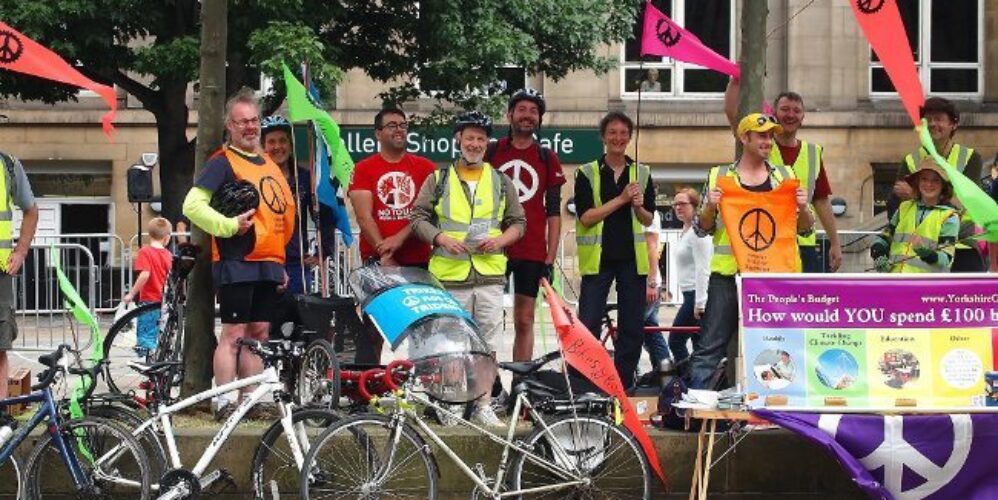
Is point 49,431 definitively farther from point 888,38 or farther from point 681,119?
point 681,119

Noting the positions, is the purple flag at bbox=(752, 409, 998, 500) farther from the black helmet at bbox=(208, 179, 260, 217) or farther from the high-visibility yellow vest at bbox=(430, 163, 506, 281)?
the black helmet at bbox=(208, 179, 260, 217)

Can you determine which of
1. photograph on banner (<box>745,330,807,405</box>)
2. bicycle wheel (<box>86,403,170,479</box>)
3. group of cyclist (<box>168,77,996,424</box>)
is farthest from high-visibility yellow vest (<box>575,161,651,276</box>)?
bicycle wheel (<box>86,403,170,479</box>)

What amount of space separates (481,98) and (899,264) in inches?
585

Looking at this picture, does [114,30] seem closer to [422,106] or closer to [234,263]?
[422,106]

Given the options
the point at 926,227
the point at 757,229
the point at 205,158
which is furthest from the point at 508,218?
the point at 926,227

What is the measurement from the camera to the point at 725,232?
31.9ft

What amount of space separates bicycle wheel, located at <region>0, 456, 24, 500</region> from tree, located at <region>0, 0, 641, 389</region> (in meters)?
11.1

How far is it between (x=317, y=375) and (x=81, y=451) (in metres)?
1.44

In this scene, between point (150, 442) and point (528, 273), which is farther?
point (528, 273)

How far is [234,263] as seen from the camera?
9.81 meters

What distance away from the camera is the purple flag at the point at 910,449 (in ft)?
28.5

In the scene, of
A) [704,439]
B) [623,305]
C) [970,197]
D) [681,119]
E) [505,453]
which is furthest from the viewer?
[681,119]

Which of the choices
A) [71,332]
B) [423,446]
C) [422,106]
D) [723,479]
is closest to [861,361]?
[723,479]

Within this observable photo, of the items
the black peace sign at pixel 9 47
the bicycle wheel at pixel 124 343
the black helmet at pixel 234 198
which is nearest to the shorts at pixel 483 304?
the black helmet at pixel 234 198
